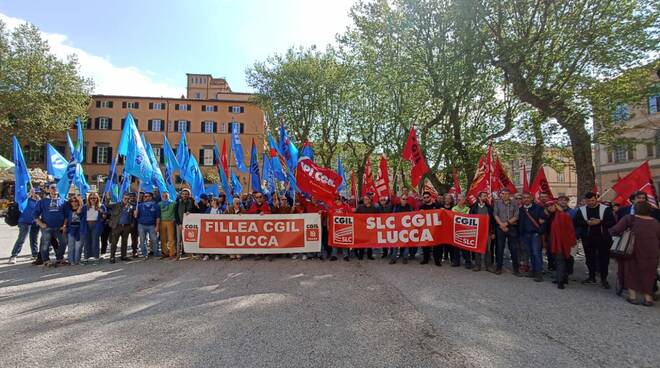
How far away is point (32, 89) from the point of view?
138 feet

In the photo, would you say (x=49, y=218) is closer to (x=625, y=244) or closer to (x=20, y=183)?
(x=20, y=183)

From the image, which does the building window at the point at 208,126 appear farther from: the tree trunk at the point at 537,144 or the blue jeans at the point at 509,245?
the blue jeans at the point at 509,245

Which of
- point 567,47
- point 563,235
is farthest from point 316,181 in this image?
point 567,47

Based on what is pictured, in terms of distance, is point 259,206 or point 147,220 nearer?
point 147,220

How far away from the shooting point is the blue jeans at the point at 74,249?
9.46m

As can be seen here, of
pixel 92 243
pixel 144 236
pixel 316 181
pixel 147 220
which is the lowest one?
pixel 92 243

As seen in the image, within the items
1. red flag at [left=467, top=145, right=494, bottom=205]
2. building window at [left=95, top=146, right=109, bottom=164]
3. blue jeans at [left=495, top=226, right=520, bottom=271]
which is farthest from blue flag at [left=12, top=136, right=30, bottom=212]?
building window at [left=95, top=146, right=109, bottom=164]

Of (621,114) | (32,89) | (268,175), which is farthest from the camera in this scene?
(32,89)

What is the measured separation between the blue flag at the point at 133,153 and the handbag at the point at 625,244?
36.7 feet

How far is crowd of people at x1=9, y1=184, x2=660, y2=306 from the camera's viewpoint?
6.51 meters

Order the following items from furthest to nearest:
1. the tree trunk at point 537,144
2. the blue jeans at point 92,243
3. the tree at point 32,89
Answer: the tree at point 32,89 → the tree trunk at point 537,144 → the blue jeans at point 92,243

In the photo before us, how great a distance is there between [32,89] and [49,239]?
44499 mm

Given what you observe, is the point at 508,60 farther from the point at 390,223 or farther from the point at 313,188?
the point at 313,188

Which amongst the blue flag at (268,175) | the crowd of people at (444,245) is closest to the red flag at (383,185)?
the crowd of people at (444,245)
